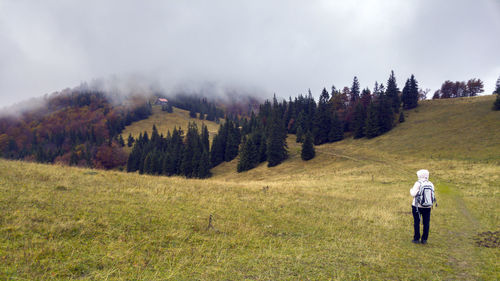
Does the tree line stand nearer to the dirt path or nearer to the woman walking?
the dirt path

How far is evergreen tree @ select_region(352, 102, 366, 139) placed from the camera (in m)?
77.1

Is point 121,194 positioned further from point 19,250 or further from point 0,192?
point 19,250

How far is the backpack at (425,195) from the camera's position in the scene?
28.6 feet

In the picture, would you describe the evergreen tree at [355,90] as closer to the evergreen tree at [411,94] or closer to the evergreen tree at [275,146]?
the evergreen tree at [411,94]

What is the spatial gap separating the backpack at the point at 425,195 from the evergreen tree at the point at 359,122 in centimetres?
7383

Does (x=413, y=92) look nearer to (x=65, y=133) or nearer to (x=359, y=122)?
(x=359, y=122)

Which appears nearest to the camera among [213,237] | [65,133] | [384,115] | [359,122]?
[213,237]

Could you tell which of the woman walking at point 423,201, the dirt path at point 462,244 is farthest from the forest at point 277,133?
the woman walking at point 423,201

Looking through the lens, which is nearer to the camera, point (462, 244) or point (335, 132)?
point (462, 244)

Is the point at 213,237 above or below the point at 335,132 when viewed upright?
below

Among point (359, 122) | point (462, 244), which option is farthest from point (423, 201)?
point (359, 122)

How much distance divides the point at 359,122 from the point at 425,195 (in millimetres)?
74890

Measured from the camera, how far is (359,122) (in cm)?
7762

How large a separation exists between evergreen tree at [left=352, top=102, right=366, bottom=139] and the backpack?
73835 mm
